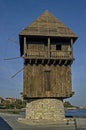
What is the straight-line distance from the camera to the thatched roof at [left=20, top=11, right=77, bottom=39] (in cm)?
2730

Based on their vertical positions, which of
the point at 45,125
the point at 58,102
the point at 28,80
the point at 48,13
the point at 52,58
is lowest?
the point at 45,125

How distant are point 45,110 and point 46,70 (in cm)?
393

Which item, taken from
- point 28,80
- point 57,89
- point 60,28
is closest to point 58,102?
point 57,89

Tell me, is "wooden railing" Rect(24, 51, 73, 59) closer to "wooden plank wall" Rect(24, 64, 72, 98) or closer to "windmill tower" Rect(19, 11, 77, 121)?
"windmill tower" Rect(19, 11, 77, 121)

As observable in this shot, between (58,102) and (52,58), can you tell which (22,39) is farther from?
(58,102)

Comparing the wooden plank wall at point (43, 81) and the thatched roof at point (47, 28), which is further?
the thatched roof at point (47, 28)

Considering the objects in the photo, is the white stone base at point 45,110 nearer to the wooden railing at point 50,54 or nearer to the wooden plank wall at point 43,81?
the wooden plank wall at point 43,81

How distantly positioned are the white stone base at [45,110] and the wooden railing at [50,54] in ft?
13.8

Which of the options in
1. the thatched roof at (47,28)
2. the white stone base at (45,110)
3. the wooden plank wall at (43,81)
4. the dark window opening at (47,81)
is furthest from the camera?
the thatched roof at (47,28)

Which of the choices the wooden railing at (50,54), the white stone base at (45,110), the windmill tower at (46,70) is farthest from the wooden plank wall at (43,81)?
the wooden railing at (50,54)

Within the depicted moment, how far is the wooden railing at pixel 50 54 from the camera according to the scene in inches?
1058

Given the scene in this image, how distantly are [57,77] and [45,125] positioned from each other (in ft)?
15.6

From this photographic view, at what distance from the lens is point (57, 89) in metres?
26.9

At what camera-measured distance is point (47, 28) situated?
92.3ft
